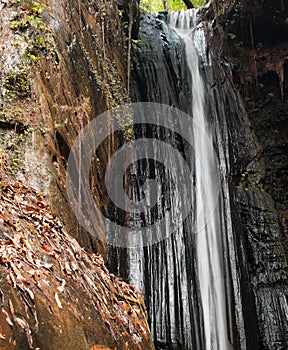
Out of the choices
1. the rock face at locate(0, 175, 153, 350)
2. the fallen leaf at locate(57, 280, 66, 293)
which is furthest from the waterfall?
the fallen leaf at locate(57, 280, 66, 293)

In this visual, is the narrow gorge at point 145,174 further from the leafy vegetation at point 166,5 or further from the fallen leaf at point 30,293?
the leafy vegetation at point 166,5

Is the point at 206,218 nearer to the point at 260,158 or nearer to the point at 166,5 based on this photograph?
the point at 260,158

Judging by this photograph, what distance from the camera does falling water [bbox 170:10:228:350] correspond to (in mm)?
7902

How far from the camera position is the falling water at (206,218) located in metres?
7.90

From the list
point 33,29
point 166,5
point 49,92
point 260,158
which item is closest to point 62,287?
point 49,92

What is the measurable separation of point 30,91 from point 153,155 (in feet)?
17.2

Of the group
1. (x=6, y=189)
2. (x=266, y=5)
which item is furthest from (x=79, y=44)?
(x=266, y=5)

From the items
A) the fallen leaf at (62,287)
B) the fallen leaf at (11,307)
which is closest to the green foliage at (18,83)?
the fallen leaf at (62,287)

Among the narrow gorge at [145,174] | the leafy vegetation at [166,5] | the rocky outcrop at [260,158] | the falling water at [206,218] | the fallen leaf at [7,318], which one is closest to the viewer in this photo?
the fallen leaf at [7,318]

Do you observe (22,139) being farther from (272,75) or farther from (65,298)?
(272,75)

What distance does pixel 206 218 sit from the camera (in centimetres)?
898

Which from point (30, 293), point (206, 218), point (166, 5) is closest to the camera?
point (30, 293)

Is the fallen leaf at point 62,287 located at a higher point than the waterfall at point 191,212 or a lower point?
lower

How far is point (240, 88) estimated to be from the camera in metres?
11.2
